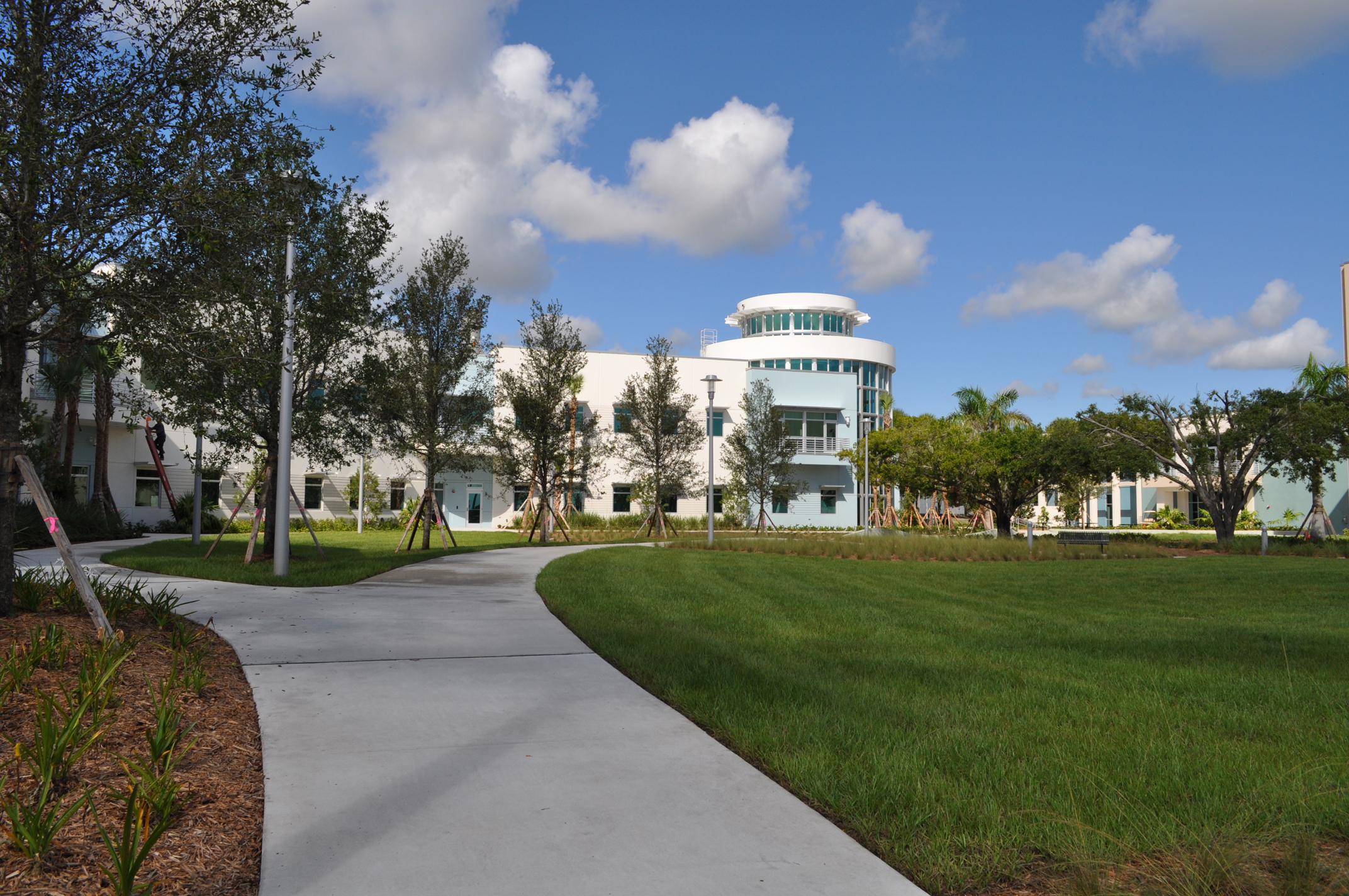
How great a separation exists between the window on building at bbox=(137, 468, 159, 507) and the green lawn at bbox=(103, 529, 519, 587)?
42.2ft

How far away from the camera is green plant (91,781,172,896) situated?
9.73 ft

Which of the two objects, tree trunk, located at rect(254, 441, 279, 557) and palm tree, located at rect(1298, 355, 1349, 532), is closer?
tree trunk, located at rect(254, 441, 279, 557)

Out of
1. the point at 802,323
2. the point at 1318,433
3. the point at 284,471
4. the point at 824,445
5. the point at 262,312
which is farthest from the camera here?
the point at 802,323

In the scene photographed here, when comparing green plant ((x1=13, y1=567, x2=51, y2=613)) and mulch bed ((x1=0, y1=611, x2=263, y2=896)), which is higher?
green plant ((x1=13, y1=567, x2=51, y2=613))

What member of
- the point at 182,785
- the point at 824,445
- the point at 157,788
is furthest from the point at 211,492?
the point at 157,788

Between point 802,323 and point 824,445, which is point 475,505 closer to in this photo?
point 824,445

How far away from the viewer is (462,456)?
77.3ft

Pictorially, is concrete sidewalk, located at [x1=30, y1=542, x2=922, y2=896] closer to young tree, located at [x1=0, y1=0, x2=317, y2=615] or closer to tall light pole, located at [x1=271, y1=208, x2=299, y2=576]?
young tree, located at [x1=0, y1=0, x2=317, y2=615]

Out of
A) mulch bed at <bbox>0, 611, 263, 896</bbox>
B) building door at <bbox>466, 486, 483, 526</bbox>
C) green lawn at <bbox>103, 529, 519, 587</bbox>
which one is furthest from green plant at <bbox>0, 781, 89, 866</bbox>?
building door at <bbox>466, 486, 483, 526</bbox>

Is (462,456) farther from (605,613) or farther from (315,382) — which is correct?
(605,613)

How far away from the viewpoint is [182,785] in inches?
162

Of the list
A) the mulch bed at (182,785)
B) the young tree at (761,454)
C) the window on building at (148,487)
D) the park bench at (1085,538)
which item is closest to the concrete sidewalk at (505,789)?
the mulch bed at (182,785)

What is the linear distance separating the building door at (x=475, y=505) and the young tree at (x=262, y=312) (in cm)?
2640

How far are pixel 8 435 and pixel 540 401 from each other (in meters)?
20.4
